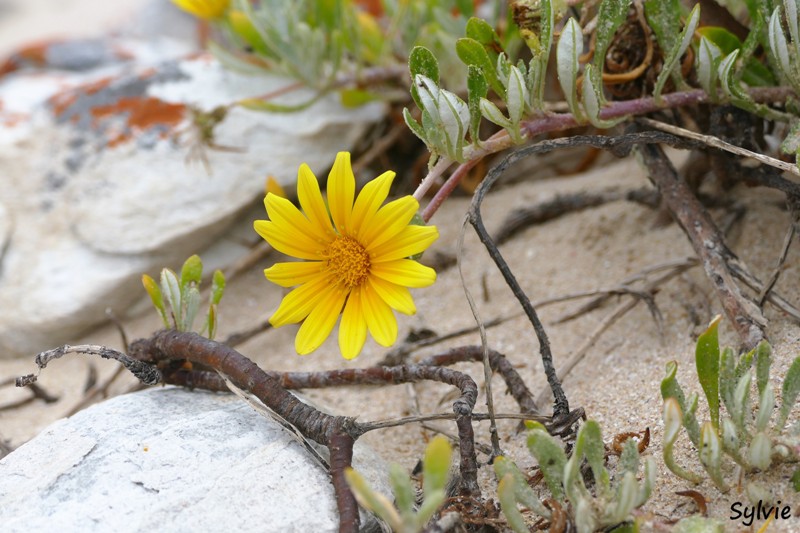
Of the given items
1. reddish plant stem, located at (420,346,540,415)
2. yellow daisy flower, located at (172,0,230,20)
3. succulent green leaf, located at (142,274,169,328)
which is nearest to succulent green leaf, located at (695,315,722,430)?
reddish plant stem, located at (420,346,540,415)

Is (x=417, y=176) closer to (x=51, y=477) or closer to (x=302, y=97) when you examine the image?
(x=302, y=97)

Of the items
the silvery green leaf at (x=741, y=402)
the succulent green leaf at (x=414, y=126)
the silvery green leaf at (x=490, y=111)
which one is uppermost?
the silvery green leaf at (x=490, y=111)

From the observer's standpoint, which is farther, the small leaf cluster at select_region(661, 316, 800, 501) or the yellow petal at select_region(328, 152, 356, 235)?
the yellow petal at select_region(328, 152, 356, 235)

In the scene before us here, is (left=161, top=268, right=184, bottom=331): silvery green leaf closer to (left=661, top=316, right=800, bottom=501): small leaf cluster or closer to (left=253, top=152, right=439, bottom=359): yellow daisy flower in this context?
(left=253, top=152, right=439, bottom=359): yellow daisy flower

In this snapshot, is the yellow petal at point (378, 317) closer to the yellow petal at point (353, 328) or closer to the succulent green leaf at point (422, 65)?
the yellow petal at point (353, 328)

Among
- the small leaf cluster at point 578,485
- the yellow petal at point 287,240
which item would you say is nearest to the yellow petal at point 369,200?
the yellow petal at point 287,240

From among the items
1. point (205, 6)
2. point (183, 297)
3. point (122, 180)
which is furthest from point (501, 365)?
point (205, 6)

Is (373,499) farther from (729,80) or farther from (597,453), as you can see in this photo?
Result: (729,80)
